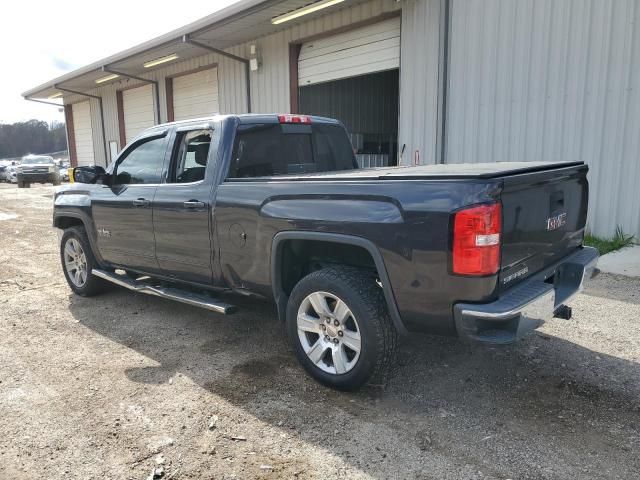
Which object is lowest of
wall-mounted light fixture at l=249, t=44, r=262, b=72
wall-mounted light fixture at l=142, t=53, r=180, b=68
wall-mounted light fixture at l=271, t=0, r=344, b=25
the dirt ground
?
the dirt ground

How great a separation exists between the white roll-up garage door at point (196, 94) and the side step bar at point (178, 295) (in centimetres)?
1034

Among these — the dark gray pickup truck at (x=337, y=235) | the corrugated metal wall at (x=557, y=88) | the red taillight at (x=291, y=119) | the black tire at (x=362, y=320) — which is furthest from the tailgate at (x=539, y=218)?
the corrugated metal wall at (x=557, y=88)

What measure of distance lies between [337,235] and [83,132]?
23.4m

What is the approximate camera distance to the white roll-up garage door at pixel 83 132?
22702 millimetres

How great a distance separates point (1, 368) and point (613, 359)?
15.7ft

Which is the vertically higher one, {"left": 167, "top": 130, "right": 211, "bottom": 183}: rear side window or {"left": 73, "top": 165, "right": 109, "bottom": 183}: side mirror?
{"left": 167, "top": 130, "right": 211, "bottom": 183}: rear side window

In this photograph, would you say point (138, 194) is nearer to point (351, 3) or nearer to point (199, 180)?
point (199, 180)

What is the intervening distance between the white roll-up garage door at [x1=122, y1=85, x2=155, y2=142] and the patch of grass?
14.9 meters

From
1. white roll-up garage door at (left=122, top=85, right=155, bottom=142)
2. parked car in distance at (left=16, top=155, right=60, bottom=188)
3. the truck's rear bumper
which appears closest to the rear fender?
the truck's rear bumper

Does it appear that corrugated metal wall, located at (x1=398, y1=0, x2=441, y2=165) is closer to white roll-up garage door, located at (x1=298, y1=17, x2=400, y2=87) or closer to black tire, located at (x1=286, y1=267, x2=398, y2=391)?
white roll-up garage door, located at (x1=298, y1=17, x2=400, y2=87)

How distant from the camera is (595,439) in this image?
113 inches

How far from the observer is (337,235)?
10.7 ft

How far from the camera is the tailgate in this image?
2932 millimetres

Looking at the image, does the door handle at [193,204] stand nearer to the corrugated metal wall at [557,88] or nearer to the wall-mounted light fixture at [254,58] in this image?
the corrugated metal wall at [557,88]
